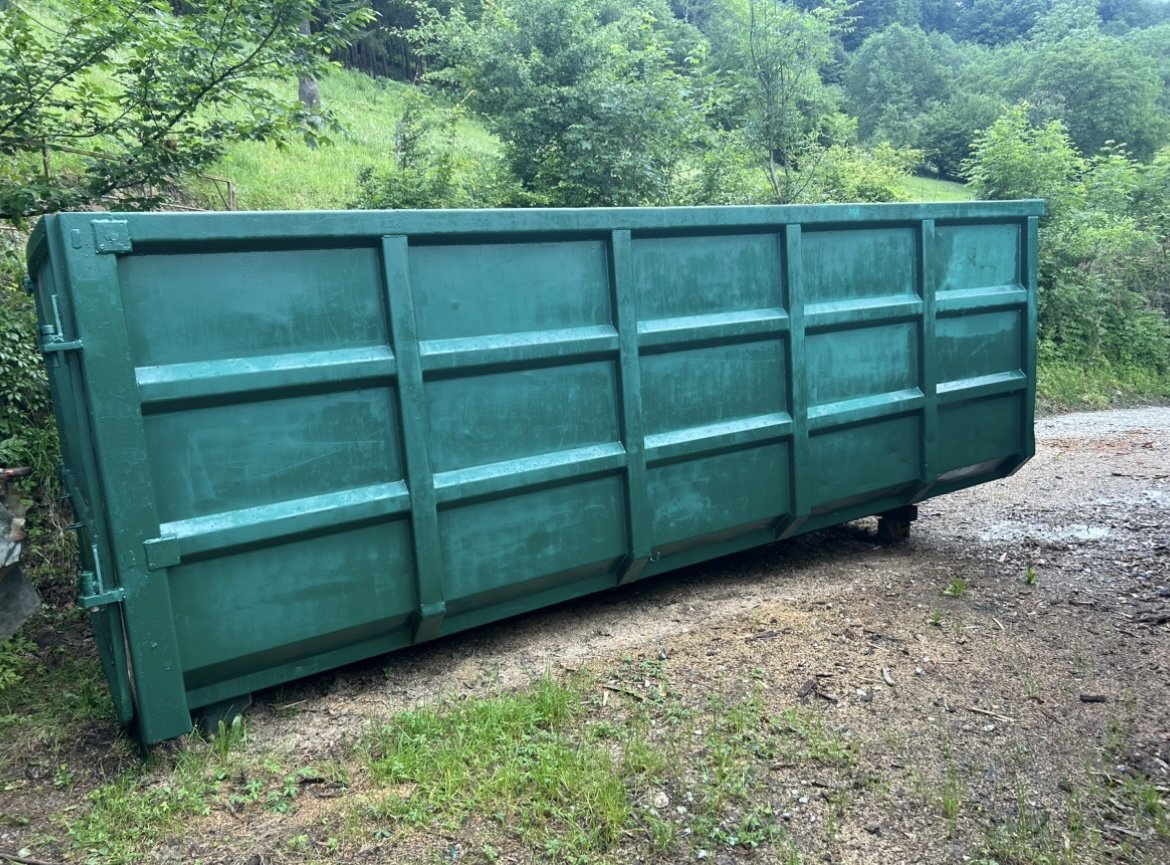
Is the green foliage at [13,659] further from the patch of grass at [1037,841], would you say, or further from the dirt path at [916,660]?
the patch of grass at [1037,841]

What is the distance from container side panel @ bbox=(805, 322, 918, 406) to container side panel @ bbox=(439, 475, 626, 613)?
53.1 inches

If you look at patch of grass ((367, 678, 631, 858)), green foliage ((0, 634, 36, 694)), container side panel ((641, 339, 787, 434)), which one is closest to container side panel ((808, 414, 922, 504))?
container side panel ((641, 339, 787, 434))

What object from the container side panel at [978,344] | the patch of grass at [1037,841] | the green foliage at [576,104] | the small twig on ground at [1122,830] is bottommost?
the small twig on ground at [1122,830]

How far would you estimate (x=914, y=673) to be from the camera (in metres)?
3.72

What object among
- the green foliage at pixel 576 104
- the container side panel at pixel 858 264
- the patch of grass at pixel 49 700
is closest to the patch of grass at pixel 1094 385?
the green foliage at pixel 576 104

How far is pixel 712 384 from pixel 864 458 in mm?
1184

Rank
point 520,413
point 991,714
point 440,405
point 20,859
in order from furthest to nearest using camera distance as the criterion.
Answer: point 520,413 < point 440,405 < point 991,714 < point 20,859

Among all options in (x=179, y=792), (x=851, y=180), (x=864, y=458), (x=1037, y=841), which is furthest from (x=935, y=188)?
(x=179, y=792)

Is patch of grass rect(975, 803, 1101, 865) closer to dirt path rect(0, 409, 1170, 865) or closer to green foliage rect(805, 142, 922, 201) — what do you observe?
dirt path rect(0, 409, 1170, 865)

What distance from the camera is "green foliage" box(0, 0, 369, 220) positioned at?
16.8 feet

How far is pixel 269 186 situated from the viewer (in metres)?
12.6

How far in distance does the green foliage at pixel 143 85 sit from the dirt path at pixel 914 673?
3.79 metres

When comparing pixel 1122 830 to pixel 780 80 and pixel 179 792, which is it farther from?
pixel 780 80

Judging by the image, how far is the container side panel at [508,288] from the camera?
11.3 feet
